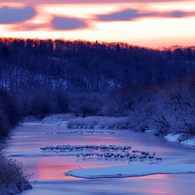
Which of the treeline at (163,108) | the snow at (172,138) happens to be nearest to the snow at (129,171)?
the treeline at (163,108)

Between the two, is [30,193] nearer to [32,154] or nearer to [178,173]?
[178,173]

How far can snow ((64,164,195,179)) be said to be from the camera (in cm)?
2032

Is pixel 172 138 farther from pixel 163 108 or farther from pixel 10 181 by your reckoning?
pixel 10 181

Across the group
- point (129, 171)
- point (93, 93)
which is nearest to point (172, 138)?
point (129, 171)

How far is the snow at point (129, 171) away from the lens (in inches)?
800

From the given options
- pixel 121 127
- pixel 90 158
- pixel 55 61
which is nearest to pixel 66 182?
pixel 90 158

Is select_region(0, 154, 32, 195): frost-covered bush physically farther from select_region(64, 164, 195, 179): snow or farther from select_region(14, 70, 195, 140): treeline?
select_region(14, 70, 195, 140): treeline

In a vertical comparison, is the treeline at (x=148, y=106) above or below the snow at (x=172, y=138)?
above

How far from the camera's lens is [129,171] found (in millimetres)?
21375

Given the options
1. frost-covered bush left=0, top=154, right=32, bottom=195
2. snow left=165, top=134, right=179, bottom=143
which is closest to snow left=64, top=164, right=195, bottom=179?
frost-covered bush left=0, top=154, right=32, bottom=195

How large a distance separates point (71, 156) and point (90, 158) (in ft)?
6.52

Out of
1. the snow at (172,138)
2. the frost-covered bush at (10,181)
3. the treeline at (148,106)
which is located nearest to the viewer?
the frost-covered bush at (10,181)

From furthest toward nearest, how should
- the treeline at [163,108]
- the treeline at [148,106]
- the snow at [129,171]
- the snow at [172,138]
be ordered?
the snow at [172,138]
the treeline at [148,106]
the treeline at [163,108]
the snow at [129,171]

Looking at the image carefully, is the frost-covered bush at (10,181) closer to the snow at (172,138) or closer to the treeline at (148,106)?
the treeline at (148,106)
